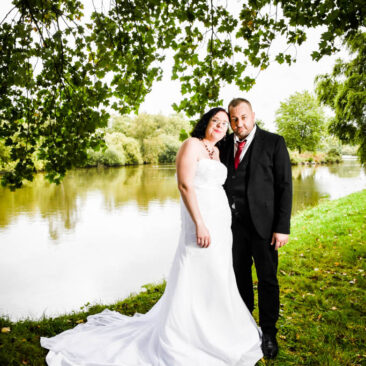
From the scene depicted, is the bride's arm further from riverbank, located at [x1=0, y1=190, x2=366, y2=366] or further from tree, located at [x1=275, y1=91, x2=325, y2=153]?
tree, located at [x1=275, y1=91, x2=325, y2=153]

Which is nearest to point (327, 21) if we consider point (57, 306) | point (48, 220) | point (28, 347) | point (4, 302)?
point (28, 347)

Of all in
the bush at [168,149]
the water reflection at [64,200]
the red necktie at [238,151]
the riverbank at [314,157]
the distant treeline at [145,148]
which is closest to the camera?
the red necktie at [238,151]

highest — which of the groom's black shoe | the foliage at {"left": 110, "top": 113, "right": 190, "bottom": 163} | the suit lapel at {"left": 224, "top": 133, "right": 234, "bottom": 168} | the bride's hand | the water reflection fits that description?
the foliage at {"left": 110, "top": 113, "right": 190, "bottom": 163}

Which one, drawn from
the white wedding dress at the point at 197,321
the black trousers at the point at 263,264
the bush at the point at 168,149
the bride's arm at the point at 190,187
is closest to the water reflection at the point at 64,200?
the white wedding dress at the point at 197,321

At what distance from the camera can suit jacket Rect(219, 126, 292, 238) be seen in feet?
9.10

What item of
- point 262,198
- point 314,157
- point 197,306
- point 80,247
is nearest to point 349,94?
point 262,198

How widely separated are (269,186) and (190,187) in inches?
32.0

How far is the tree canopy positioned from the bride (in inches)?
61.7

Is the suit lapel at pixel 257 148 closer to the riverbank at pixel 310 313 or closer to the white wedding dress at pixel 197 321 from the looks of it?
the white wedding dress at pixel 197 321

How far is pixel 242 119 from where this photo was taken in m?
2.84

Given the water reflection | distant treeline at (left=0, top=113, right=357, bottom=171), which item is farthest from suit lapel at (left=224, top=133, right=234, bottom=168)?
distant treeline at (left=0, top=113, right=357, bottom=171)

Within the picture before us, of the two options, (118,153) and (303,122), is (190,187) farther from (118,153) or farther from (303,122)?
(303,122)

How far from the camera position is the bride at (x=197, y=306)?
2523 mm

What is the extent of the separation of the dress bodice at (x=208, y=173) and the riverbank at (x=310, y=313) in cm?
172
